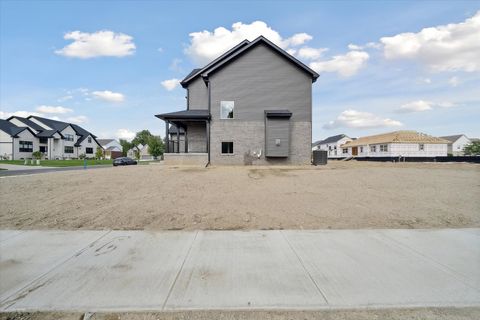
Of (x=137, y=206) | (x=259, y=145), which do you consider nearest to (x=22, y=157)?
(x=259, y=145)

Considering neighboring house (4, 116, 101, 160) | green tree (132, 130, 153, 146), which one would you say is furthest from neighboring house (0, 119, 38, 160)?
Result: green tree (132, 130, 153, 146)

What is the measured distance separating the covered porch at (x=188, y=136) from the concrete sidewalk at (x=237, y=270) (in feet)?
45.4

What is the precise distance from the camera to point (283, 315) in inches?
109

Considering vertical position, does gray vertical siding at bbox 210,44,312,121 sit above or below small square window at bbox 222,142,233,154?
above

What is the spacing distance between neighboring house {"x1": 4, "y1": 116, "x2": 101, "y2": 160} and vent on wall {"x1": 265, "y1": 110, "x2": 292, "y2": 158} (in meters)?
58.9

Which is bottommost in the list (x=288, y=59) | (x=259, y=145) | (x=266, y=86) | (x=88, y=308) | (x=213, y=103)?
Result: (x=88, y=308)

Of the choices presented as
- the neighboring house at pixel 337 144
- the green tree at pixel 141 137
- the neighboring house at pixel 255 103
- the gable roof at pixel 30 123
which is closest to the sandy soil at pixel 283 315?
the neighboring house at pixel 255 103

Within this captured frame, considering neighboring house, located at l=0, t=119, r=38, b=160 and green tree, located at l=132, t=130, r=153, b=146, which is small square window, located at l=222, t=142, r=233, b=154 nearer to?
neighboring house, located at l=0, t=119, r=38, b=160

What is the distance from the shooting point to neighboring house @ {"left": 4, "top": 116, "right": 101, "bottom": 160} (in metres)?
54.1

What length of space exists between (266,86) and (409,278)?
18.2 meters

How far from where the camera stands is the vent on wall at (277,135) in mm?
19219

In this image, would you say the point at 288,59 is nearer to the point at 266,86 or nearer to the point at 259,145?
the point at 266,86

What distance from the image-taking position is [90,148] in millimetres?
68500

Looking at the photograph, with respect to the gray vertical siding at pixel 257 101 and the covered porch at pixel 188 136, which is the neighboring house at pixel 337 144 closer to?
the gray vertical siding at pixel 257 101
